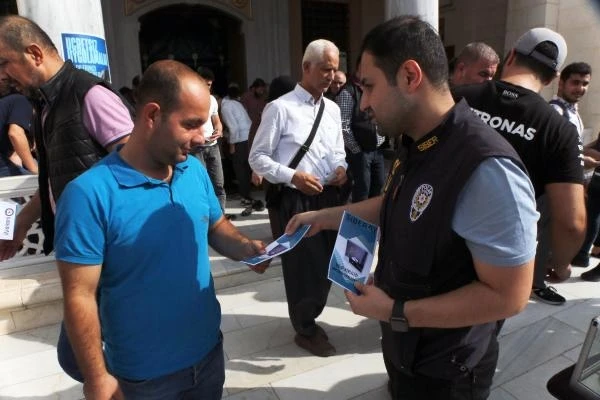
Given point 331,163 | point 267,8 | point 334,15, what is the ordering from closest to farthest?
point 331,163 → point 267,8 → point 334,15

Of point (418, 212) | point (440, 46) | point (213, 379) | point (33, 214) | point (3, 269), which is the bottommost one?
point (3, 269)

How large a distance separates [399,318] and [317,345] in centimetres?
182

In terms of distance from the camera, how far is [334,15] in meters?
10.4

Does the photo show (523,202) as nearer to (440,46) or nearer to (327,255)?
(440,46)

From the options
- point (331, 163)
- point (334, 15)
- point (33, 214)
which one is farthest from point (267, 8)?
point (33, 214)

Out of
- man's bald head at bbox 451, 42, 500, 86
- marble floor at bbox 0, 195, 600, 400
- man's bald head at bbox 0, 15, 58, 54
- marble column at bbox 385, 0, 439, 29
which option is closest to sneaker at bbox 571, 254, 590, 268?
marble floor at bbox 0, 195, 600, 400

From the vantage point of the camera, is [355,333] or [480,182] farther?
[355,333]

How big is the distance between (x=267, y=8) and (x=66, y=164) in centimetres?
827

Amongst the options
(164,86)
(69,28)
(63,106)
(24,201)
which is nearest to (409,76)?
(164,86)

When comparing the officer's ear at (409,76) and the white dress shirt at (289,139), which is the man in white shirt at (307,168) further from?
the officer's ear at (409,76)

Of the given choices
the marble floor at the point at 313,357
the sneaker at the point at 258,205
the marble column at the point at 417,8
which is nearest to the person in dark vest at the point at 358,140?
the marble column at the point at 417,8

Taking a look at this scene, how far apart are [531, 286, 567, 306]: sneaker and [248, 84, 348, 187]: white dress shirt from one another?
2.23 meters

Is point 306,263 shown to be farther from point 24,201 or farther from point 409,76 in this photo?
point 24,201

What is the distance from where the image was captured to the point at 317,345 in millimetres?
2951
